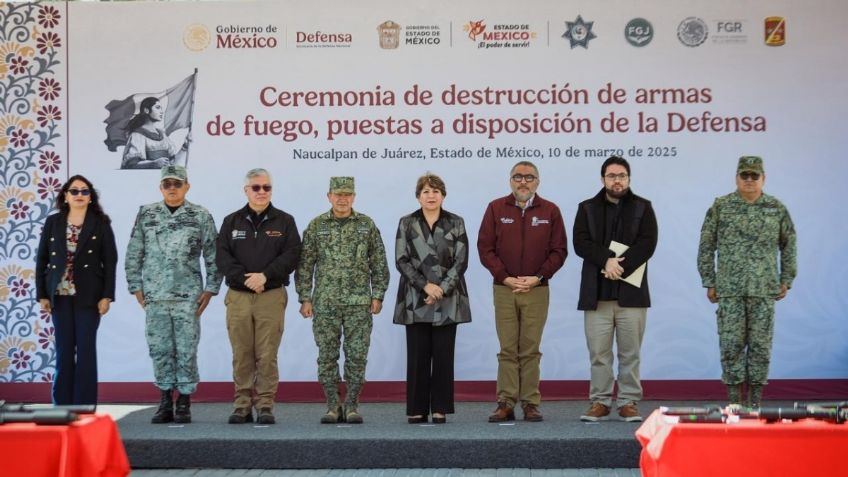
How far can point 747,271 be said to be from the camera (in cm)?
633

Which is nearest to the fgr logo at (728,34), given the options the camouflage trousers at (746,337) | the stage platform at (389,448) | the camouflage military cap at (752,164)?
the camouflage military cap at (752,164)

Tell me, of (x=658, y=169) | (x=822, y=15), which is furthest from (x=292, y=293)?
(x=822, y=15)

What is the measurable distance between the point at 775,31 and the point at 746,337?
2.20 meters

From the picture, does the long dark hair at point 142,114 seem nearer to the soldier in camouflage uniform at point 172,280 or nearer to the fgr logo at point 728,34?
the soldier in camouflage uniform at point 172,280

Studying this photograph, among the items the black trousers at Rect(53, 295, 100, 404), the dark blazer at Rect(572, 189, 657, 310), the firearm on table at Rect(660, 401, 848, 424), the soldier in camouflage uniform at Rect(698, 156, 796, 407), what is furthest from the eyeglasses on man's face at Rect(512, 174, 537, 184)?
the firearm on table at Rect(660, 401, 848, 424)

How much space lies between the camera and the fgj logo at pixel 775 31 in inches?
292

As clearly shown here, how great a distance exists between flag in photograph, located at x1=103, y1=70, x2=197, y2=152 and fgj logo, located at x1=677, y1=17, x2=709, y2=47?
10.5ft

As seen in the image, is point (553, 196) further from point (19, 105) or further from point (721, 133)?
point (19, 105)

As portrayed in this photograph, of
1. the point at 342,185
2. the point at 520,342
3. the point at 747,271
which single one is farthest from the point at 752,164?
the point at 342,185

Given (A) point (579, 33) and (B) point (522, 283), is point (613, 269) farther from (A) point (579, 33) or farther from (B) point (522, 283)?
(A) point (579, 33)

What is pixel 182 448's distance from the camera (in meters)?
5.87

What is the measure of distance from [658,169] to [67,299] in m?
3.72

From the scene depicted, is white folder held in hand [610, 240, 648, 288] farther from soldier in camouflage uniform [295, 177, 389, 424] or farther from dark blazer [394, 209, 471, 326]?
A: soldier in camouflage uniform [295, 177, 389, 424]

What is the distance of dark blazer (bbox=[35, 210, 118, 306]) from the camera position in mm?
6480
